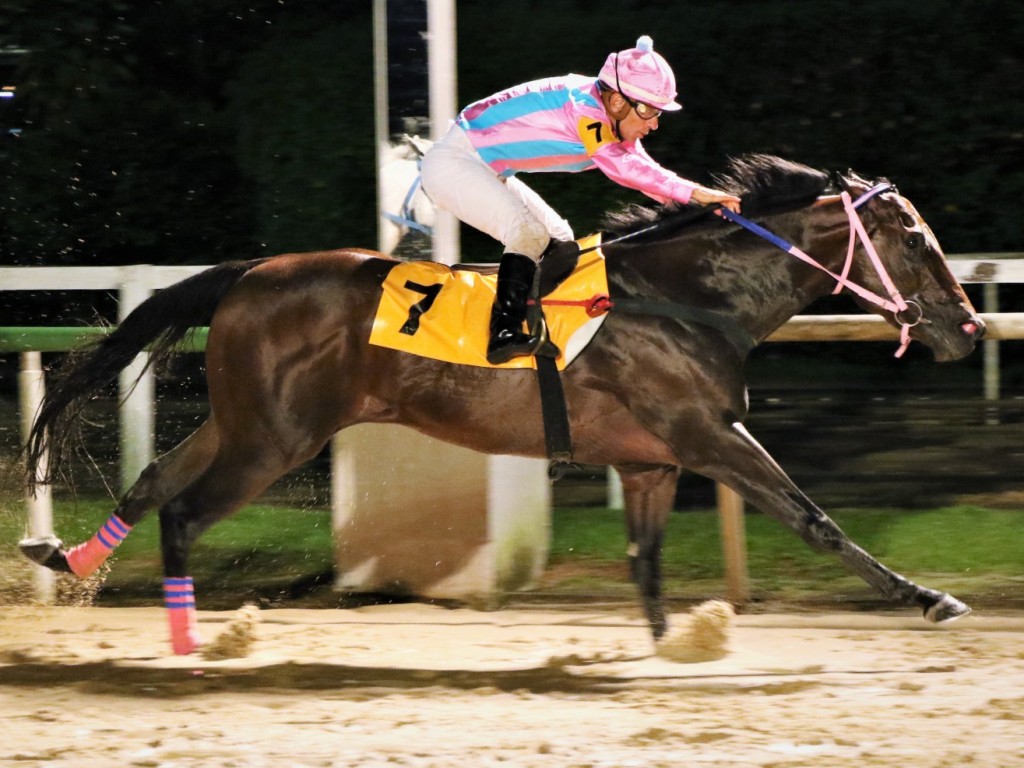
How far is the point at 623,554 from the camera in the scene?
686 centimetres

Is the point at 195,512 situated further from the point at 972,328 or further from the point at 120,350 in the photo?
the point at 972,328

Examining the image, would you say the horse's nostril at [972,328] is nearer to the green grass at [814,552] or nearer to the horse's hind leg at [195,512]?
the green grass at [814,552]

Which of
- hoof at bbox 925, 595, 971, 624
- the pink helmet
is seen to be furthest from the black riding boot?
hoof at bbox 925, 595, 971, 624

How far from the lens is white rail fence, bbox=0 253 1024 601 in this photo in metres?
6.11

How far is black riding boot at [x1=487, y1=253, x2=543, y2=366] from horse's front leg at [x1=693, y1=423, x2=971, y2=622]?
27.8 inches

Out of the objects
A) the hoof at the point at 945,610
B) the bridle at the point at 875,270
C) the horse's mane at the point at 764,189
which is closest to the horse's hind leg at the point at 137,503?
the horse's mane at the point at 764,189

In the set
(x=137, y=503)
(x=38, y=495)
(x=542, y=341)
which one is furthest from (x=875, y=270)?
(x=38, y=495)

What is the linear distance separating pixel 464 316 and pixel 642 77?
1001 mm

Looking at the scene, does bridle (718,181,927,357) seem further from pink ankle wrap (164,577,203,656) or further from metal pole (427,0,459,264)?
pink ankle wrap (164,577,203,656)

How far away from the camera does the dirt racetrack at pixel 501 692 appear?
4.24 metres

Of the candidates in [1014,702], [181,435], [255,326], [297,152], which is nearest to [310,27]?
[297,152]

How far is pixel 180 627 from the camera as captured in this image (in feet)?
17.5

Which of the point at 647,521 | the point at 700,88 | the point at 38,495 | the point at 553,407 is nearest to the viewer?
the point at 553,407

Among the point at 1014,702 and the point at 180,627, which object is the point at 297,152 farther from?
the point at 1014,702
